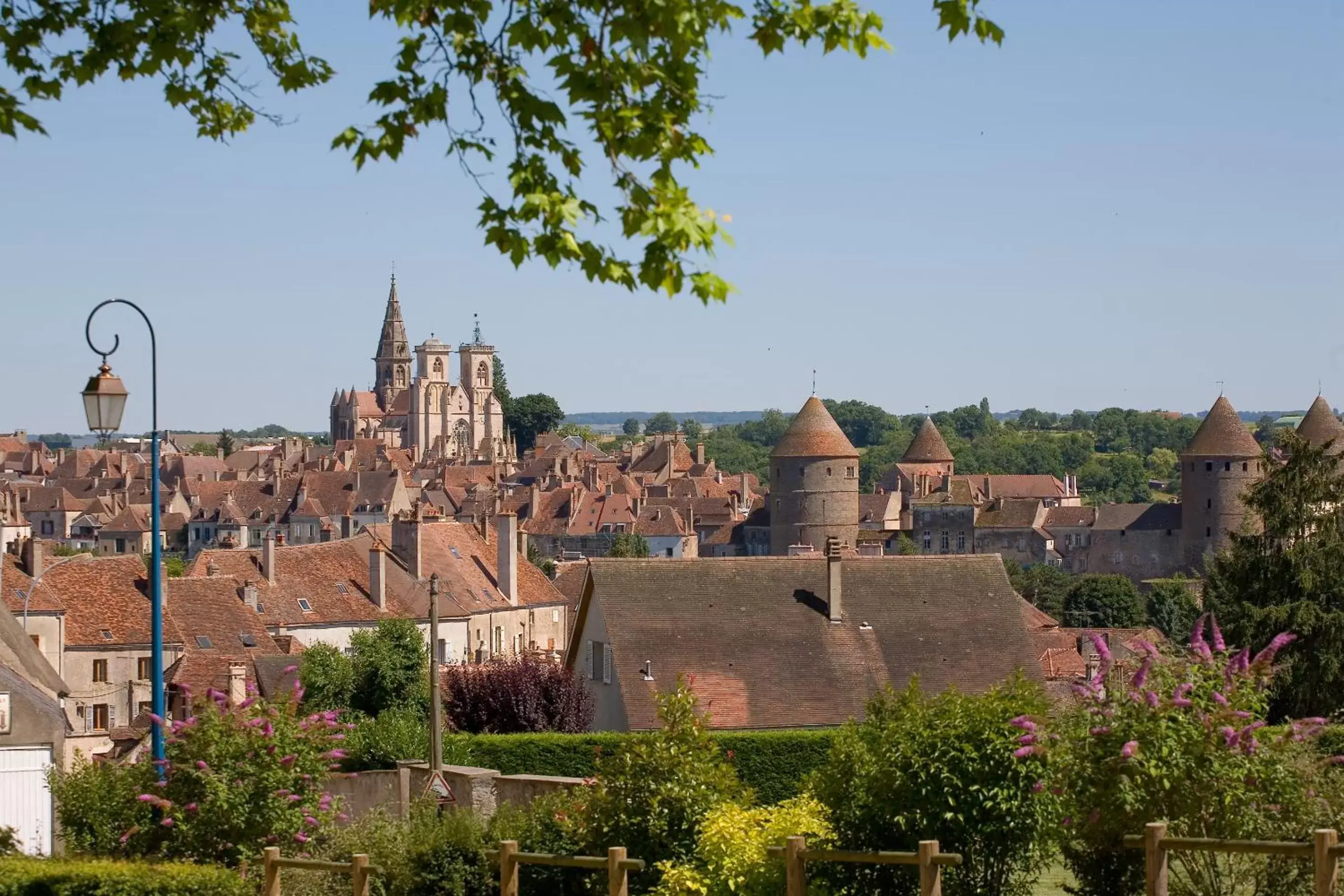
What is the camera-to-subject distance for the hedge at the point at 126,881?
1186cm

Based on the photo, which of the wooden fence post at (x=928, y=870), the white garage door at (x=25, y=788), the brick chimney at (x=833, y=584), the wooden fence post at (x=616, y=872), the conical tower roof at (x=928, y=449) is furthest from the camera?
the conical tower roof at (x=928, y=449)

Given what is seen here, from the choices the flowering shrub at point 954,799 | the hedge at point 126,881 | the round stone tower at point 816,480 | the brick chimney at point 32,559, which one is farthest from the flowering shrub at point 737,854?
the round stone tower at point 816,480

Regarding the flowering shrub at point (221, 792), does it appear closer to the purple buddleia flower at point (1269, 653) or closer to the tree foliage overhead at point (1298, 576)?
the purple buddleia flower at point (1269, 653)

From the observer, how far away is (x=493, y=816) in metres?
14.6

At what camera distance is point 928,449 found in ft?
438

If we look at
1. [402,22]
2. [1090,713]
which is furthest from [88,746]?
[402,22]

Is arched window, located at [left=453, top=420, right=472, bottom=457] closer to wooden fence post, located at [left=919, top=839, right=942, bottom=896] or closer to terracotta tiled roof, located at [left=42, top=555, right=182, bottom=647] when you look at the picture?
terracotta tiled roof, located at [left=42, top=555, right=182, bottom=647]

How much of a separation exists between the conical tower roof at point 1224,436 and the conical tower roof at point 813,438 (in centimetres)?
2308

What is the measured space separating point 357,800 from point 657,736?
8580mm

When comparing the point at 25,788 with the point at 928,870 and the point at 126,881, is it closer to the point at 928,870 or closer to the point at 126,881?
the point at 126,881

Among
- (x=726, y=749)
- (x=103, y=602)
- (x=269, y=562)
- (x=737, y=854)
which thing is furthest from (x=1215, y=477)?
(x=737, y=854)

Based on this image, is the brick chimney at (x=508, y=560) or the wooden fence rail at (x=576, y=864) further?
the brick chimney at (x=508, y=560)

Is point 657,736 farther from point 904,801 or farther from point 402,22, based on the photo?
point 402,22

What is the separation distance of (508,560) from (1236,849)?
44.0 m
